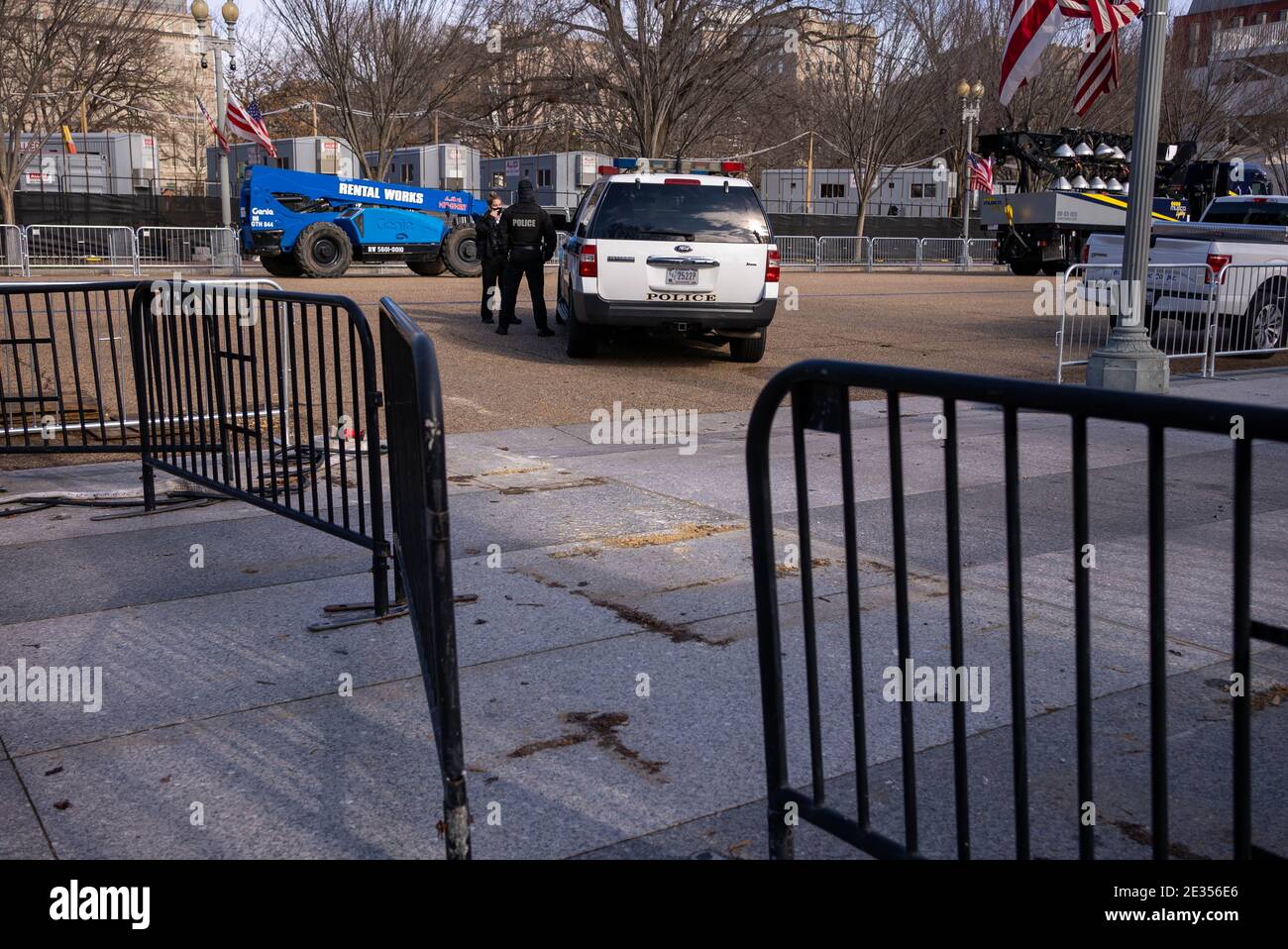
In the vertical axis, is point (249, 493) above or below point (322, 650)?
above

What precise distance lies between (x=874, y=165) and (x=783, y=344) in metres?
31.3

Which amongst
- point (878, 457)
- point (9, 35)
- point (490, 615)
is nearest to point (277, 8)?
point (9, 35)

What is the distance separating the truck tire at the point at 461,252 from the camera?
27.5 meters

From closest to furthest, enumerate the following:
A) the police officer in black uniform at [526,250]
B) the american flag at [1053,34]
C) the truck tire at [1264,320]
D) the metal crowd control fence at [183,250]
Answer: the american flag at [1053,34] < the truck tire at [1264,320] < the police officer in black uniform at [526,250] < the metal crowd control fence at [183,250]

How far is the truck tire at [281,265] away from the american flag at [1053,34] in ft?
55.9

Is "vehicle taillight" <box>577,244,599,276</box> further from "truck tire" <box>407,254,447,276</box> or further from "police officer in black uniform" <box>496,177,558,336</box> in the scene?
"truck tire" <box>407,254,447,276</box>

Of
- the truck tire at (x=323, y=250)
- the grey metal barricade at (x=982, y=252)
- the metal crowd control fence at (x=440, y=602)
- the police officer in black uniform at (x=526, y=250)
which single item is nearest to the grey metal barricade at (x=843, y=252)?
the grey metal barricade at (x=982, y=252)

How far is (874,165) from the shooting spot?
4484 cm

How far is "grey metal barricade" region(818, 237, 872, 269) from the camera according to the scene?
3938 centimetres

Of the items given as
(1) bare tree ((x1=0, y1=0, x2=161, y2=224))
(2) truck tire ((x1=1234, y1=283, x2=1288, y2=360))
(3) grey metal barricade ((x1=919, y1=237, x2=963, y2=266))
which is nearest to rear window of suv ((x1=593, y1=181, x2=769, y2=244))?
(2) truck tire ((x1=1234, y1=283, x2=1288, y2=360))

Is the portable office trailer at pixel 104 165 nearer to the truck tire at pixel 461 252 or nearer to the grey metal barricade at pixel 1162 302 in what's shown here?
the truck tire at pixel 461 252

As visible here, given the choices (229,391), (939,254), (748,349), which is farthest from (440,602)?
(939,254)

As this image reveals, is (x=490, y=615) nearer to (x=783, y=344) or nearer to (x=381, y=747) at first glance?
(x=381, y=747)
